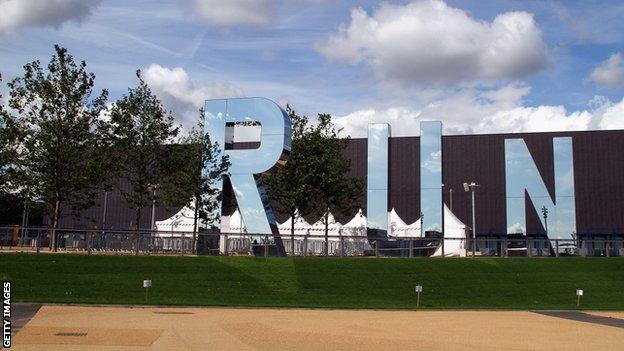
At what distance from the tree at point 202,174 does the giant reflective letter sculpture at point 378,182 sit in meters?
25.6

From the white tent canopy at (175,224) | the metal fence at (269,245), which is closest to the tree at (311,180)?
the metal fence at (269,245)

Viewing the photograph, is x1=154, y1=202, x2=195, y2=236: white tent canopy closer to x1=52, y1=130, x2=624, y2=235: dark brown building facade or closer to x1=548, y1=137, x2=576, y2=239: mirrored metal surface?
x1=52, y1=130, x2=624, y2=235: dark brown building facade

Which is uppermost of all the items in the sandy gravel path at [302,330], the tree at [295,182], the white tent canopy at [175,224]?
the tree at [295,182]

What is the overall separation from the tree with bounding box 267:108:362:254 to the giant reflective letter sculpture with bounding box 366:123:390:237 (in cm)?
2009

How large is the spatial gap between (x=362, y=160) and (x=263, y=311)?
4470 centimetres

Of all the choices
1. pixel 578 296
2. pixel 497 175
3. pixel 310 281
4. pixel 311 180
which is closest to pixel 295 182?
pixel 311 180

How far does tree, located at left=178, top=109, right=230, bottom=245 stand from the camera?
129ft

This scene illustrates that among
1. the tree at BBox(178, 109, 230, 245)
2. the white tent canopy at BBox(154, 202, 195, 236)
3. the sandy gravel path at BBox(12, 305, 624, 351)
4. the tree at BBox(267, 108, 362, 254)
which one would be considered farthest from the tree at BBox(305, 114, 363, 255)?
the sandy gravel path at BBox(12, 305, 624, 351)

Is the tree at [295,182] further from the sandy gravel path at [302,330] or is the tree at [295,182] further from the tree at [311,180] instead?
the sandy gravel path at [302,330]

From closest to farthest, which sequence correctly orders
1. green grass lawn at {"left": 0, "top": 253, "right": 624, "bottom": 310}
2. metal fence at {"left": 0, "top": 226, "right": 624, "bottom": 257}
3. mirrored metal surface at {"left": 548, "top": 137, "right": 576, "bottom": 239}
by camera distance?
green grass lawn at {"left": 0, "top": 253, "right": 624, "bottom": 310}
metal fence at {"left": 0, "top": 226, "right": 624, "bottom": 257}
mirrored metal surface at {"left": 548, "top": 137, "right": 576, "bottom": 239}

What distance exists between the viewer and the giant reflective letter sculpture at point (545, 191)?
61031 mm

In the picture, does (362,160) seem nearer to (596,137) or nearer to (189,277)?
(596,137)

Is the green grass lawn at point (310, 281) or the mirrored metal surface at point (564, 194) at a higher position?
the mirrored metal surface at point (564, 194)

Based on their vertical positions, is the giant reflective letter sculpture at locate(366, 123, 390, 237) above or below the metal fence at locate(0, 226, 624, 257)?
above
